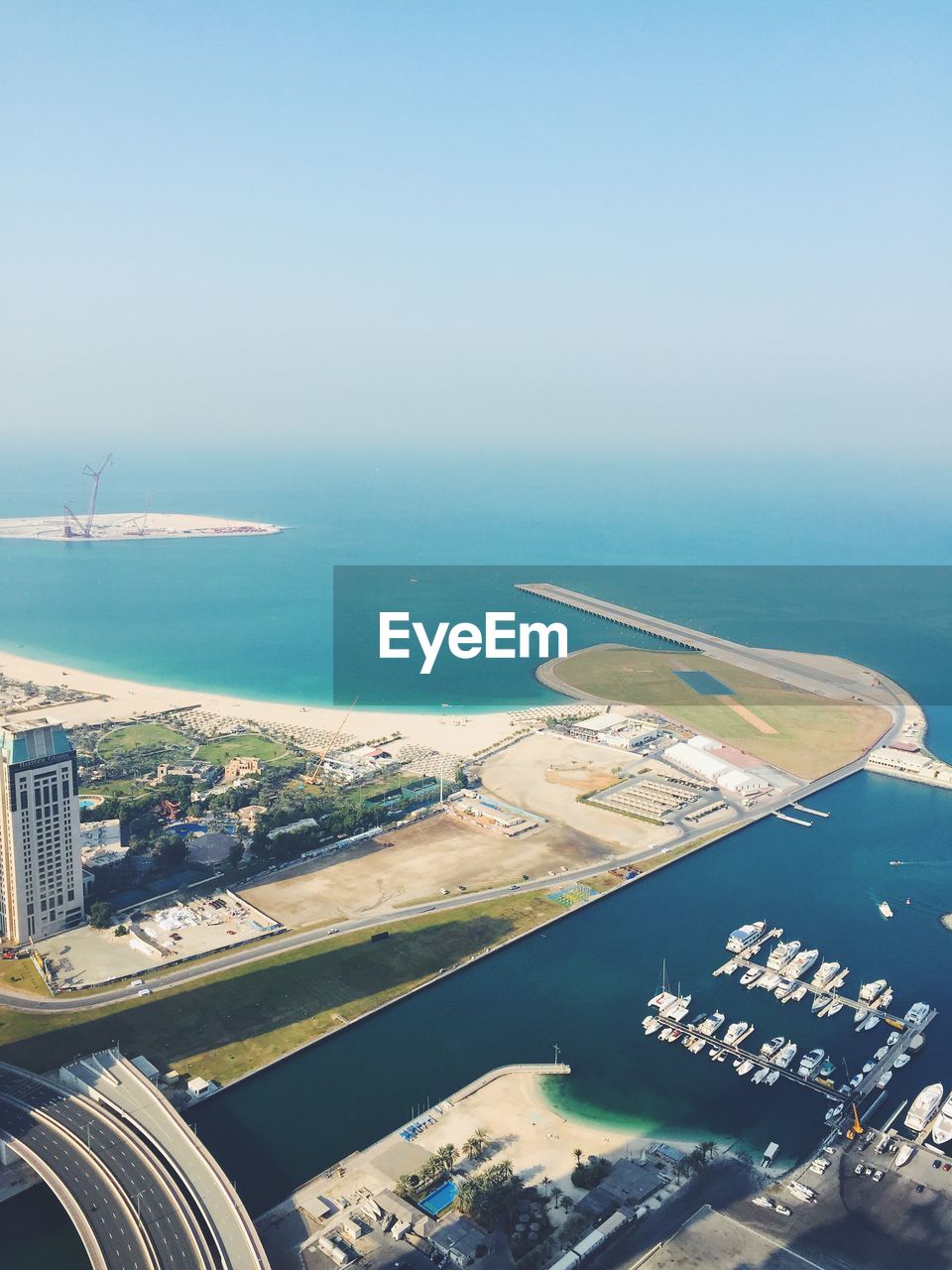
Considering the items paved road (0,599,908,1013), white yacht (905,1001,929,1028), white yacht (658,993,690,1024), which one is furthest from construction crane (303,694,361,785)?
white yacht (905,1001,929,1028)

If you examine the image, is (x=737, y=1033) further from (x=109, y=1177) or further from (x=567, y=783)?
(x=567, y=783)

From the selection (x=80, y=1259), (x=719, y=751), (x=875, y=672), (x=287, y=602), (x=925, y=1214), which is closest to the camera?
(x=80, y=1259)

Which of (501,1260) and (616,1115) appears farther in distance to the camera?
(616,1115)

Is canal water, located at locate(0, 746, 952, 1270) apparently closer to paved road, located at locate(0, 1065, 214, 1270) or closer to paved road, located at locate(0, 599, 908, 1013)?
paved road, located at locate(0, 1065, 214, 1270)

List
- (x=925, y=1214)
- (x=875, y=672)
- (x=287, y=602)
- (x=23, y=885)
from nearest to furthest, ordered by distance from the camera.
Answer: (x=925, y=1214) → (x=23, y=885) → (x=875, y=672) → (x=287, y=602)

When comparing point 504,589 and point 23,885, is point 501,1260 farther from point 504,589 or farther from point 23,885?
point 504,589

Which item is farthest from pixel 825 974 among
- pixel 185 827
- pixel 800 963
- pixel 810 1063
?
pixel 185 827

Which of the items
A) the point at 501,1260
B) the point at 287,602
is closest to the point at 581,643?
the point at 287,602
